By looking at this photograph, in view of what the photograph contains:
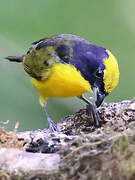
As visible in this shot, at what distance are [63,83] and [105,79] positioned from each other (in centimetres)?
67

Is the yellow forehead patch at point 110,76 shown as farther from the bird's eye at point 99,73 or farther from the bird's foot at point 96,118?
the bird's foot at point 96,118

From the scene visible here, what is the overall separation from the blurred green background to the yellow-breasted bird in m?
0.14

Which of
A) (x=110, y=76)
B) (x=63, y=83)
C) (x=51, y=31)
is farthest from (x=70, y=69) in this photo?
(x=110, y=76)

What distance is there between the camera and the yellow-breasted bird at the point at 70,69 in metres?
4.23

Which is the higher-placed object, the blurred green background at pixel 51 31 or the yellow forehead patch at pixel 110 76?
the blurred green background at pixel 51 31

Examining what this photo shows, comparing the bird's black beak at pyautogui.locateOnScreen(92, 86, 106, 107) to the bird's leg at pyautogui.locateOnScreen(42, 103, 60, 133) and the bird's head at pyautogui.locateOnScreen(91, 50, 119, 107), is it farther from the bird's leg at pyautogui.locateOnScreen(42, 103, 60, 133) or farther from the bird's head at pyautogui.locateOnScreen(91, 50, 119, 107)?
the bird's leg at pyautogui.locateOnScreen(42, 103, 60, 133)

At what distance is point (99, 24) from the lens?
488 cm

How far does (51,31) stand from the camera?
491 cm

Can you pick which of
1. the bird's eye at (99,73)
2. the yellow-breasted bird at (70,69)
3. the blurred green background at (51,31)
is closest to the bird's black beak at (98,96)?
the yellow-breasted bird at (70,69)

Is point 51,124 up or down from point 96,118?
up

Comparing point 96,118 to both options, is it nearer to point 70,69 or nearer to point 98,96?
point 98,96

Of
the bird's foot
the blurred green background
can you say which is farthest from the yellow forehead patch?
the blurred green background

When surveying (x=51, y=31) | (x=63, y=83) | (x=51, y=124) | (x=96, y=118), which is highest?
(x=51, y=31)

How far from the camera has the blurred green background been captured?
4406 mm
